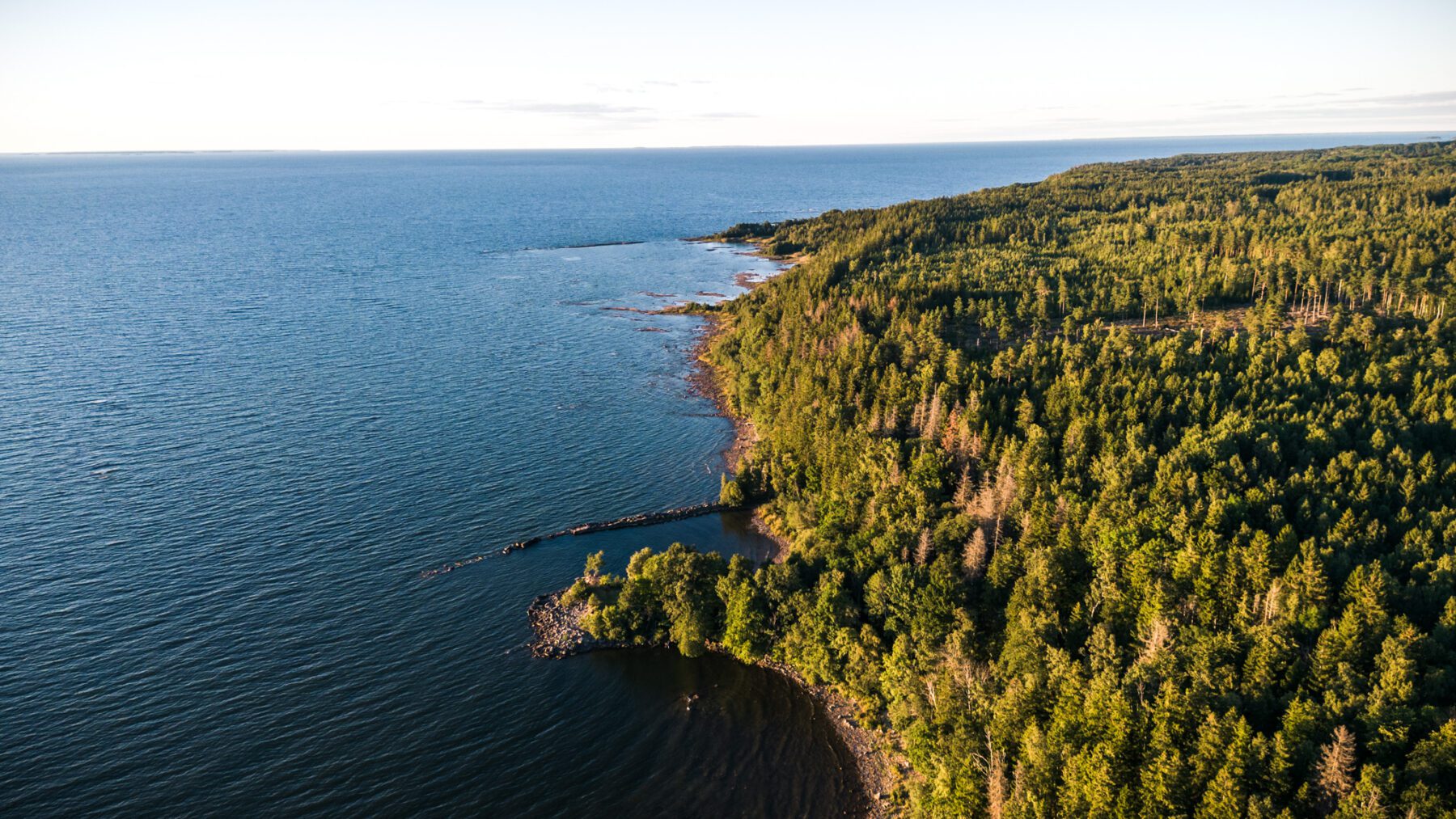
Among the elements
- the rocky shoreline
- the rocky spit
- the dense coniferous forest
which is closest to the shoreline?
the dense coniferous forest

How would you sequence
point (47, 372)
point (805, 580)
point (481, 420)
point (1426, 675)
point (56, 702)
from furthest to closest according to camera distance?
point (47, 372) → point (481, 420) → point (805, 580) → point (56, 702) → point (1426, 675)

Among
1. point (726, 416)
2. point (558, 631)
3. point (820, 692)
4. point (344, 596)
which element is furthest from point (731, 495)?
point (344, 596)

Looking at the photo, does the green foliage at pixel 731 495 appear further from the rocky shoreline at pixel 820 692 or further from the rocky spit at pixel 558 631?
the rocky spit at pixel 558 631

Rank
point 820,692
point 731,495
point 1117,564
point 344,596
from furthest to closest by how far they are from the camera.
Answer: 1. point 731,495
2. point 344,596
3. point 820,692
4. point 1117,564

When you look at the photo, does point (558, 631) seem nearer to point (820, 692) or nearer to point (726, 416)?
point (820, 692)

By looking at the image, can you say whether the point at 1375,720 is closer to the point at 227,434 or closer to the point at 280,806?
the point at 280,806

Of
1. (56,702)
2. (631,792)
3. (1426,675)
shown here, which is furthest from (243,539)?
→ (1426,675)
